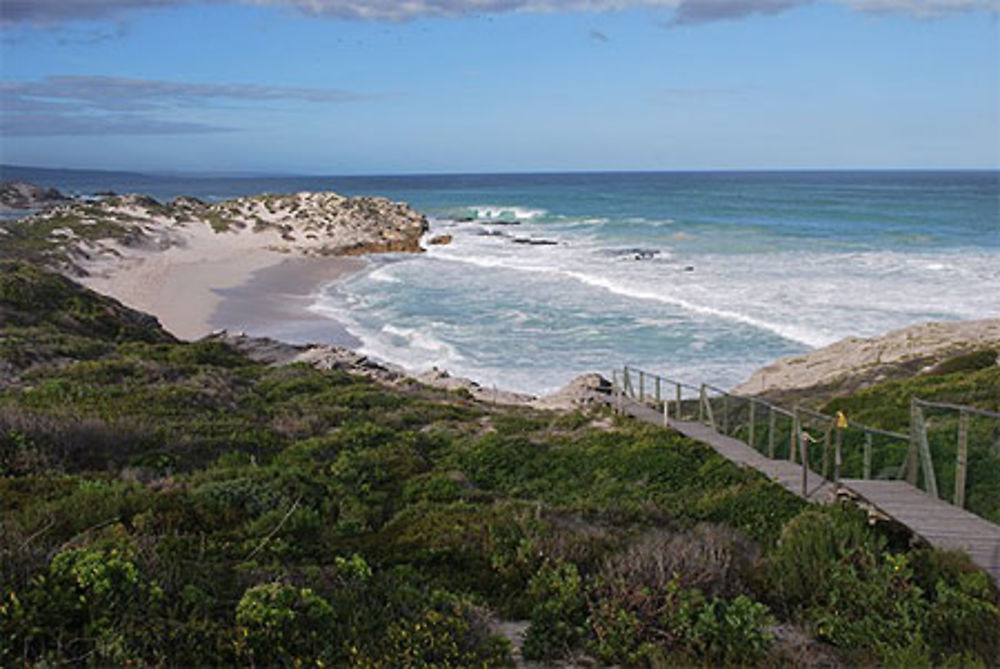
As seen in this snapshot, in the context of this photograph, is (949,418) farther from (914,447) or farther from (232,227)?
(232,227)

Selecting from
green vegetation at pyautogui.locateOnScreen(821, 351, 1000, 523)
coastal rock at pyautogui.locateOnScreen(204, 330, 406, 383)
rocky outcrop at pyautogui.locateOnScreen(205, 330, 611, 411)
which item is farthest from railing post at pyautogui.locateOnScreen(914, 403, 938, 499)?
coastal rock at pyautogui.locateOnScreen(204, 330, 406, 383)

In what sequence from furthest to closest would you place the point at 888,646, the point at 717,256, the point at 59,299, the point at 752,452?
the point at 717,256, the point at 59,299, the point at 752,452, the point at 888,646

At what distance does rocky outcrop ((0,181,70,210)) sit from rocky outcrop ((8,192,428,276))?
34617 mm

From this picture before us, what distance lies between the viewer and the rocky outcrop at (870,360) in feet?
62.4

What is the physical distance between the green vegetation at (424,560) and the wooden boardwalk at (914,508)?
335mm

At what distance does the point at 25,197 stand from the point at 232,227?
5528cm

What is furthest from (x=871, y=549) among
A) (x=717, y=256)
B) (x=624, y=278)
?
(x=717, y=256)

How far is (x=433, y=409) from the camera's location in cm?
1703

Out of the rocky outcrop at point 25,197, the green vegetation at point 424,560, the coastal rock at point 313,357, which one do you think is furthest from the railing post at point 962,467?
the rocky outcrop at point 25,197

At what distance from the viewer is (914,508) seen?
7.70m

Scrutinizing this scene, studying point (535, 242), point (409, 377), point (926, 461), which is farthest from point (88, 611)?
point (535, 242)

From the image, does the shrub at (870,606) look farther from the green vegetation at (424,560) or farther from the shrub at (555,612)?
the shrub at (555,612)

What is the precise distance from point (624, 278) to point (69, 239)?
3869cm

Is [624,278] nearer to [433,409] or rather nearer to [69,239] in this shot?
[433,409]
